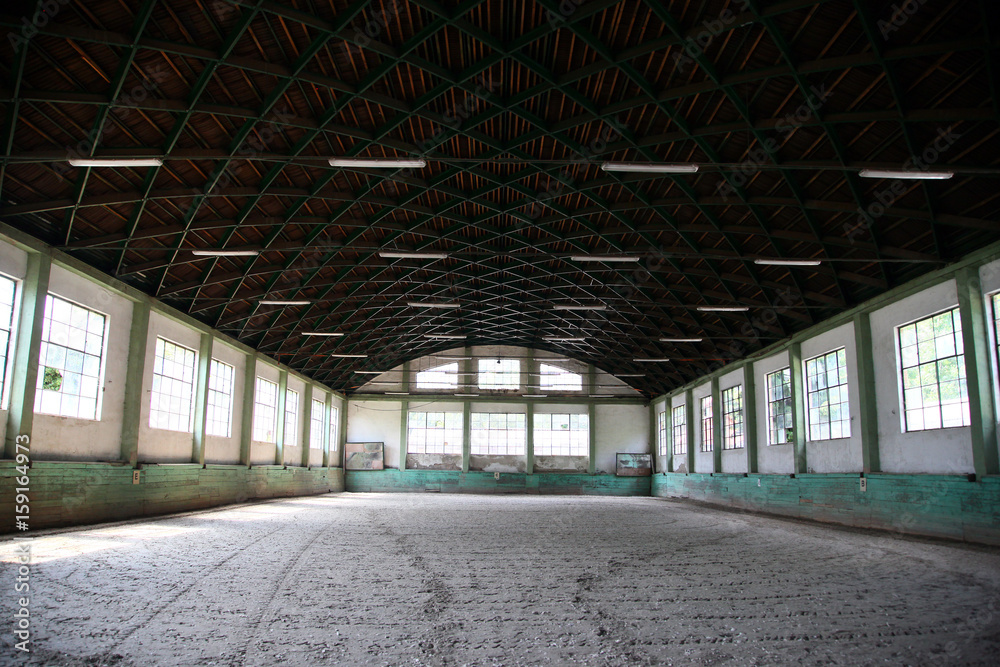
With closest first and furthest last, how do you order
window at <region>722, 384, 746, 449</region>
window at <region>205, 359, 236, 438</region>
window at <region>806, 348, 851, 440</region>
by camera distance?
window at <region>806, 348, 851, 440</region>
window at <region>205, 359, 236, 438</region>
window at <region>722, 384, 746, 449</region>

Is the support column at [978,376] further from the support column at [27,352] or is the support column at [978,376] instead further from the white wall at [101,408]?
the white wall at [101,408]

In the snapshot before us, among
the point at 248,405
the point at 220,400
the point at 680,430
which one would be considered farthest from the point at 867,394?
the point at 248,405

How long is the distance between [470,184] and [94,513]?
671 inches

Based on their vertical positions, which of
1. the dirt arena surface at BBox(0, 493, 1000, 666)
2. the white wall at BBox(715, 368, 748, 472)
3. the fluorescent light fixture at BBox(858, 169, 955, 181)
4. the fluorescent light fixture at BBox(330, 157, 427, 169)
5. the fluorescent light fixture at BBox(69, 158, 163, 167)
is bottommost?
the dirt arena surface at BBox(0, 493, 1000, 666)

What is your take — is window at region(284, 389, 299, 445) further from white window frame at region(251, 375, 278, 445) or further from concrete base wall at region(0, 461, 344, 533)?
concrete base wall at region(0, 461, 344, 533)

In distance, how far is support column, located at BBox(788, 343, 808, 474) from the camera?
29.2m

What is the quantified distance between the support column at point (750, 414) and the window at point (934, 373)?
43.1ft

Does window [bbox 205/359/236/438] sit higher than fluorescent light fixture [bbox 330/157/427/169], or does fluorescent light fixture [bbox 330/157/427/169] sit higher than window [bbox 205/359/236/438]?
fluorescent light fixture [bbox 330/157/427/169]

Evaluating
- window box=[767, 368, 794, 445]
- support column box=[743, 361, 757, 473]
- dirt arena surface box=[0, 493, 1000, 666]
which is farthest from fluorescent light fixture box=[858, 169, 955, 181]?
support column box=[743, 361, 757, 473]

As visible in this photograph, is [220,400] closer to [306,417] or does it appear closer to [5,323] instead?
[306,417]

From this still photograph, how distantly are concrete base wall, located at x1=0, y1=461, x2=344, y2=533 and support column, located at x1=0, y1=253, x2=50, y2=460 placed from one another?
1.02 meters

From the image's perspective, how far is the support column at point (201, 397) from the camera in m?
29.3

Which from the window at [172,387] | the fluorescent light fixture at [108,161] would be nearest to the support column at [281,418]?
the window at [172,387]

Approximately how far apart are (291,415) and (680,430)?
2825cm
